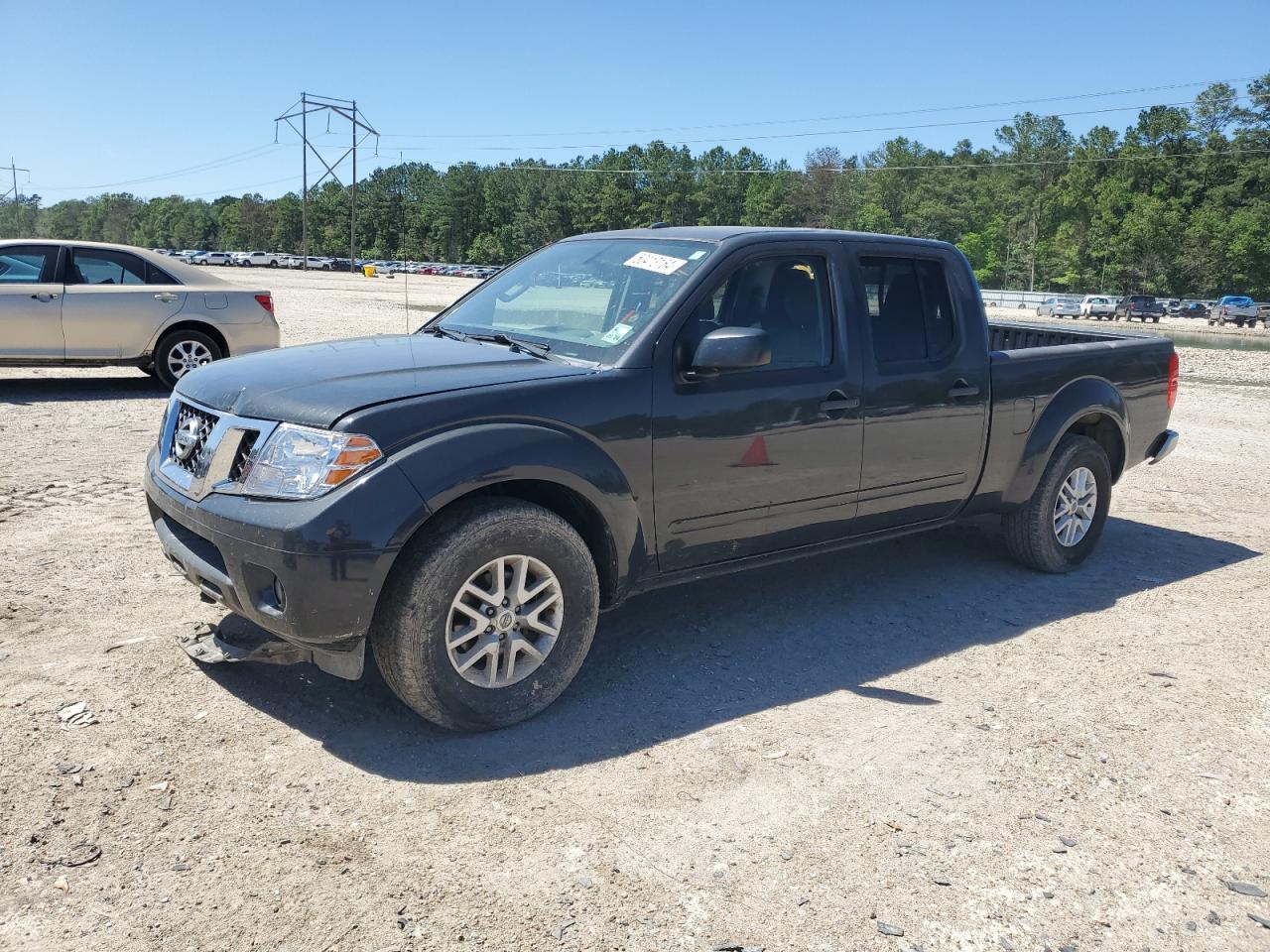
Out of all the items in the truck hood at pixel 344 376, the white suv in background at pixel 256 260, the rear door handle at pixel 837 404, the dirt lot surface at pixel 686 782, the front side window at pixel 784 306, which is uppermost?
the white suv in background at pixel 256 260

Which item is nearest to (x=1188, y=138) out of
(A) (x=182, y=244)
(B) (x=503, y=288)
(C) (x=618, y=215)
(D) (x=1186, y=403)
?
(C) (x=618, y=215)

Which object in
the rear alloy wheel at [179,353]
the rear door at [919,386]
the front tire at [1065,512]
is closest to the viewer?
the rear door at [919,386]

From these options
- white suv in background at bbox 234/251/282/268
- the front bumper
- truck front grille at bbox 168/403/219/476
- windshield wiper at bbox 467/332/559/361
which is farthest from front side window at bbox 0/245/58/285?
white suv in background at bbox 234/251/282/268

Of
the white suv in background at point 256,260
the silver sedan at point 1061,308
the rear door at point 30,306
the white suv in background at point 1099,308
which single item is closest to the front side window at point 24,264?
the rear door at point 30,306

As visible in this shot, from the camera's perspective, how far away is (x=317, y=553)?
3463 millimetres

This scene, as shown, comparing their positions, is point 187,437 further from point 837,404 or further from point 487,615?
point 837,404

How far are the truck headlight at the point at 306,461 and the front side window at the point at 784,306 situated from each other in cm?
170

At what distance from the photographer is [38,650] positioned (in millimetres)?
4461

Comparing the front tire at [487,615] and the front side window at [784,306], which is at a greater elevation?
the front side window at [784,306]

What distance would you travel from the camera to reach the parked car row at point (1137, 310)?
194 ft

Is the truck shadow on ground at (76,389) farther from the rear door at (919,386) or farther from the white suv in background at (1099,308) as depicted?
the white suv in background at (1099,308)

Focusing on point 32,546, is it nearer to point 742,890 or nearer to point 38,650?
point 38,650

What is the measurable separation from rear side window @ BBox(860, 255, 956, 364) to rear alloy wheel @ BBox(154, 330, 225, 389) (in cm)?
843

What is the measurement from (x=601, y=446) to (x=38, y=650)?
2.54 m
